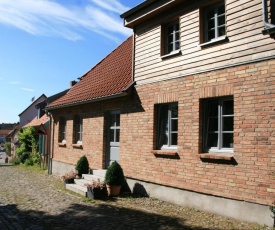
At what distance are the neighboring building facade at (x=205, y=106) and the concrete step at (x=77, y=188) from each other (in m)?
1.60

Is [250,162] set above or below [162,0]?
below

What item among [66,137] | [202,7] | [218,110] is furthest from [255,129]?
[66,137]

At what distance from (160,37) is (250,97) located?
13.6 feet

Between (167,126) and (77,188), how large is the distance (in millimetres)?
4061

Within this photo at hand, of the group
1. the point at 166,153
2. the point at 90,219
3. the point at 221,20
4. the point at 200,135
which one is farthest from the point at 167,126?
the point at 90,219

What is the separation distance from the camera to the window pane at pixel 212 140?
28.5ft

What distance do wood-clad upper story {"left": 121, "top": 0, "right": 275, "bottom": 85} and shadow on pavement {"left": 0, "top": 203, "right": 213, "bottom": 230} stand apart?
160 inches

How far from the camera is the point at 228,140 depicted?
8.28 metres

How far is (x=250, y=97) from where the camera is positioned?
24.8ft

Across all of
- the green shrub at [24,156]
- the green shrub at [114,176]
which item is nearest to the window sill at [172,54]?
the green shrub at [114,176]

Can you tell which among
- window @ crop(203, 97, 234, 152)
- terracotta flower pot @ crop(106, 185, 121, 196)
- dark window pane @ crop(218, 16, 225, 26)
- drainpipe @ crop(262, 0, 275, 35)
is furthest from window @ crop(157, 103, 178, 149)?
drainpipe @ crop(262, 0, 275, 35)

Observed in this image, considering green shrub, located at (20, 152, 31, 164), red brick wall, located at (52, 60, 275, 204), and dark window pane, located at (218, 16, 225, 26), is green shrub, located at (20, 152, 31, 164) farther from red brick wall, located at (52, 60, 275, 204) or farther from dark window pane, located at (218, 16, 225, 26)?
dark window pane, located at (218, 16, 225, 26)

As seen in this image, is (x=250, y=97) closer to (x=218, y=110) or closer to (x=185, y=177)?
(x=218, y=110)

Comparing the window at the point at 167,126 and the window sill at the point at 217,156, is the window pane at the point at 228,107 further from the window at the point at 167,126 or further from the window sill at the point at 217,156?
the window at the point at 167,126
